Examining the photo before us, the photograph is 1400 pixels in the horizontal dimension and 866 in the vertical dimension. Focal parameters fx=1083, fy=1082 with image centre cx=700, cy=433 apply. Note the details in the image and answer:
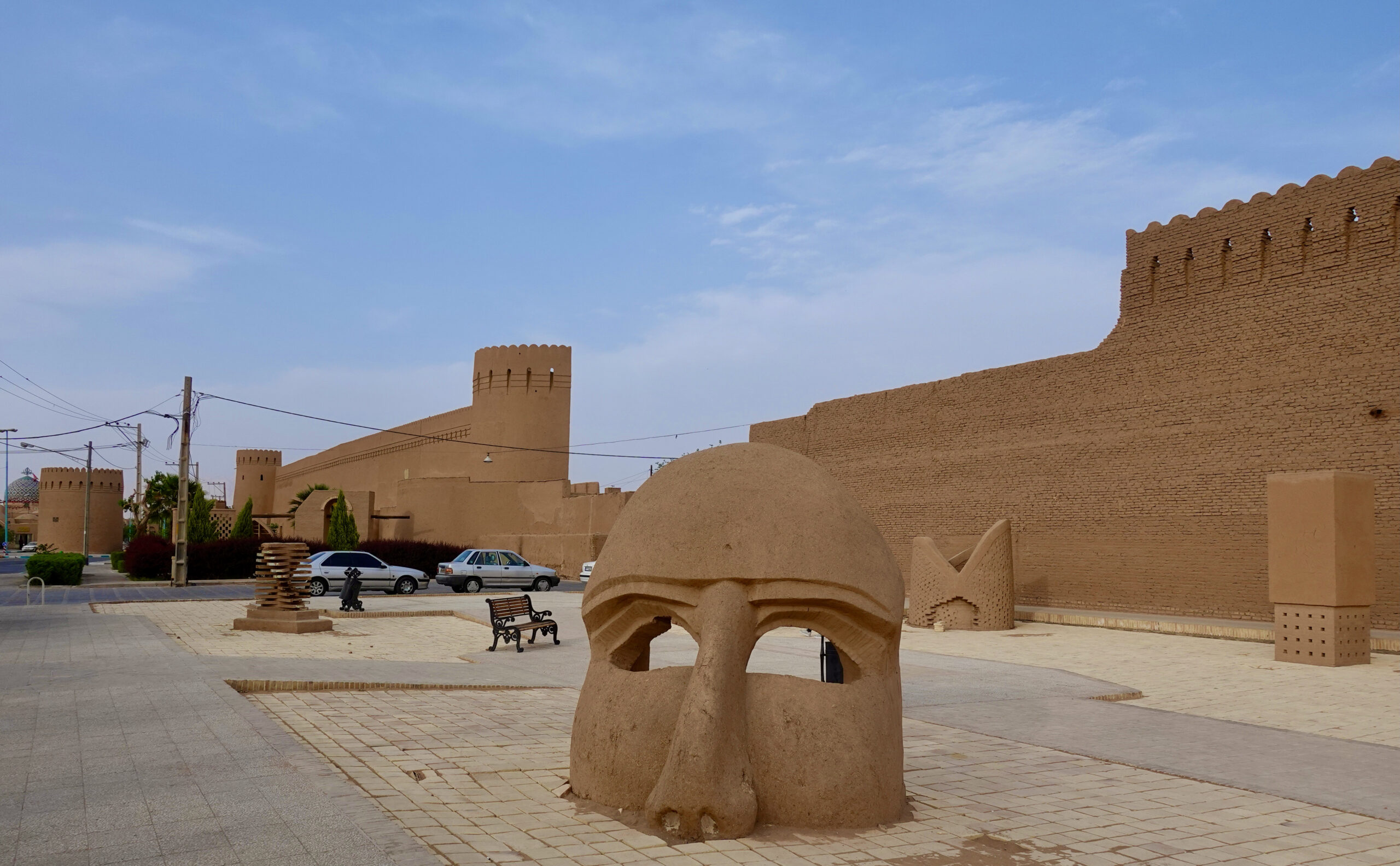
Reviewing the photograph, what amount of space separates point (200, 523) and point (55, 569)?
6.59 meters

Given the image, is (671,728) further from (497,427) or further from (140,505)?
(140,505)

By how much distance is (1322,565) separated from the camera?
46.1 feet

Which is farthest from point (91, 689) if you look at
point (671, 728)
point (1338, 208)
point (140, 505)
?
point (140, 505)

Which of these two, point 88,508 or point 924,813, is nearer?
point 924,813

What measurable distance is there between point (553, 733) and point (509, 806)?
7.89ft

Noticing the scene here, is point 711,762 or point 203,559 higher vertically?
point 711,762

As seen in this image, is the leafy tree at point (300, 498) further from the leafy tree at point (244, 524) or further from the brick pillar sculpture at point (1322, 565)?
the brick pillar sculpture at point (1322, 565)

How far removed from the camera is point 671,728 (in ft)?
19.1

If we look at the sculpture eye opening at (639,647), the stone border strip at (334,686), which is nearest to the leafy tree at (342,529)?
the stone border strip at (334,686)

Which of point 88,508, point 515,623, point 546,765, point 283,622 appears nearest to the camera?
point 546,765

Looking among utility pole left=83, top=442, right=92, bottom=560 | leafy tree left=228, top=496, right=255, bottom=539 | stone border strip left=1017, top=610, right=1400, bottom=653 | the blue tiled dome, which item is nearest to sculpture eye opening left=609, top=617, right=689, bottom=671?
stone border strip left=1017, top=610, right=1400, bottom=653

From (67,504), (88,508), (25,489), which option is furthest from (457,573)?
(25,489)

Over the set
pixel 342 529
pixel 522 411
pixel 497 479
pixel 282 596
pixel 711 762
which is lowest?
pixel 282 596

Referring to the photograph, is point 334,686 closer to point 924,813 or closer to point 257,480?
point 924,813
